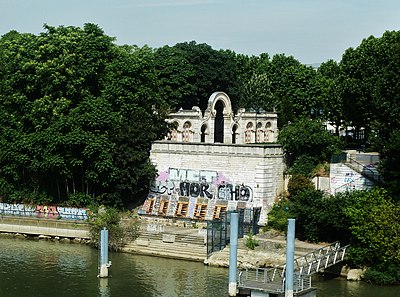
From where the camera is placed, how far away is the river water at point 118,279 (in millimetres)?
38656

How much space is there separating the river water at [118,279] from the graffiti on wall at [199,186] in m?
8.13

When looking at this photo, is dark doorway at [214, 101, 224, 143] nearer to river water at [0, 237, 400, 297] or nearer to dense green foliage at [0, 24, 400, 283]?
dense green foliage at [0, 24, 400, 283]

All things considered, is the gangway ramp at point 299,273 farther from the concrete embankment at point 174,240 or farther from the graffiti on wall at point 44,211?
the graffiti on wall at point 44,211

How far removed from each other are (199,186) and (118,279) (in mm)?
14096

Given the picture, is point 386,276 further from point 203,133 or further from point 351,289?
point 203,133

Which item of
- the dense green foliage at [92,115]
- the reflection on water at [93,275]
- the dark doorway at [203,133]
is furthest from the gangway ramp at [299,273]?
the dark doorway at [203,133]

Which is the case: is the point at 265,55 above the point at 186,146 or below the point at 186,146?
above

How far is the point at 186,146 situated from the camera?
54.8 metres

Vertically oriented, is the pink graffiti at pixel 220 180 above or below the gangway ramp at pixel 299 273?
above

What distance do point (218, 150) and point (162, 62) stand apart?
77.0 ft

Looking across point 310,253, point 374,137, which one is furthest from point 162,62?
point 310,253

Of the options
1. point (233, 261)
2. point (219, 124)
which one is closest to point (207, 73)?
point (219, 124)

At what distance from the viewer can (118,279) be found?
41031mm

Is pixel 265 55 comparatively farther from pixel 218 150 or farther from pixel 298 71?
pixel 218 150
